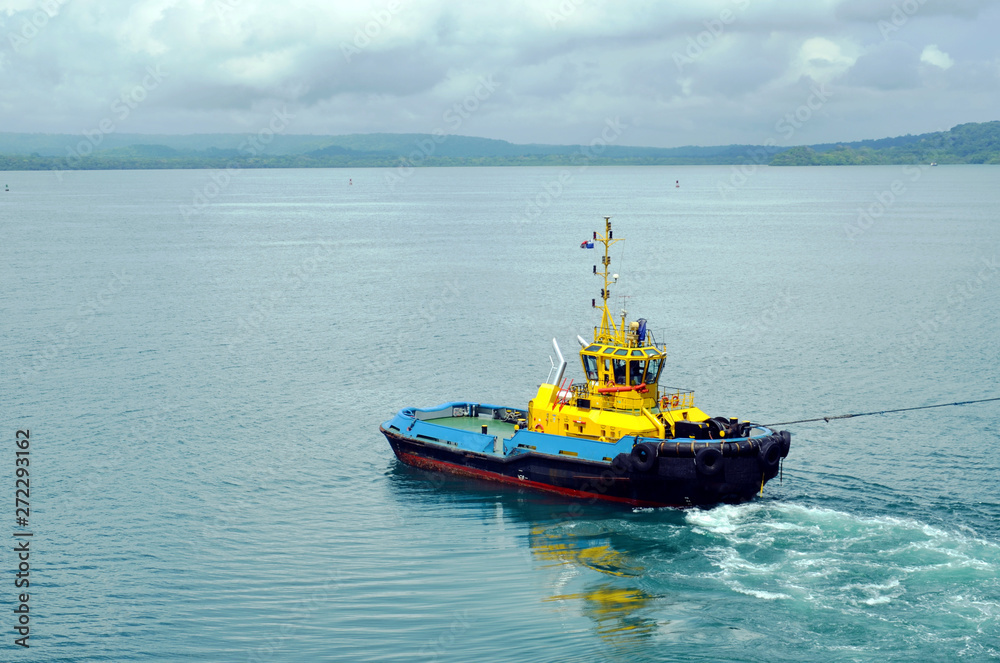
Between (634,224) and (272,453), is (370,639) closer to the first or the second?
(272,453)

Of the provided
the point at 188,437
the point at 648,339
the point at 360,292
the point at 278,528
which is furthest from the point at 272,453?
the point at 360,292

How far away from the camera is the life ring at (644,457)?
31.4 meters

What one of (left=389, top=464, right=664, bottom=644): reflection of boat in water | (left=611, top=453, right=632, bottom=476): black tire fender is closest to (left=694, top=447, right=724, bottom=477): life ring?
(left=389, top=464, right=664, bottom=644): reflection of boat in water

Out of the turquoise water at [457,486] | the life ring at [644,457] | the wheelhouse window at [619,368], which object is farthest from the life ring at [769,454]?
the wheelhouse window at [619,368]

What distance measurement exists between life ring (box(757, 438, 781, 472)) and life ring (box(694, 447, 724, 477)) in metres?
1.38

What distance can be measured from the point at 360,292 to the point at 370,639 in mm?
56157

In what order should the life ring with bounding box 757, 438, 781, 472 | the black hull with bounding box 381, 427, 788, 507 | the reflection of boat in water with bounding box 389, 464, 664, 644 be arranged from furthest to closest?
the life ring with bounding box 757, 438, 781, 472 → the black hull with bounding box 381, 427, 788, 507 → the reflection of boat in water with bounding box 389, 464, 664, 644

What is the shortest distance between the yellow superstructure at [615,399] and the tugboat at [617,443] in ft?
0.11

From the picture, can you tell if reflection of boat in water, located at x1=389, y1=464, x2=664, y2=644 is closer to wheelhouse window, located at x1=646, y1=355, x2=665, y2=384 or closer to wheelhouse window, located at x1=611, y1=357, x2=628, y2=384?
wheelhouse window, located at x1=611, y1=357, x2=628, y2=384

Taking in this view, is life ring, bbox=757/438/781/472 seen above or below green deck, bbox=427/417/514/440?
above

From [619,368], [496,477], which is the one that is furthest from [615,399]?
[496,477]

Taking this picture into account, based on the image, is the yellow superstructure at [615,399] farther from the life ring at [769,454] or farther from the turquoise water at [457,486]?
the life ring at [769,454]

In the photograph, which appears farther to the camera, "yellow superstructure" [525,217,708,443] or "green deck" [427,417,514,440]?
"green deck" [427,417,514,440]

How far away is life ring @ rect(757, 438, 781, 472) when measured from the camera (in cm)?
3142
